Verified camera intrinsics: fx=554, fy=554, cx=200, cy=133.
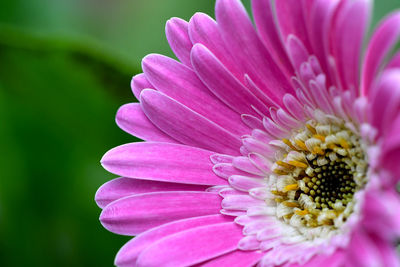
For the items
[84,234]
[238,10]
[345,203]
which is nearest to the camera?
[238,10]

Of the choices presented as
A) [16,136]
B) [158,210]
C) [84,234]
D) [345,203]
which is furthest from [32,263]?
[345,203]

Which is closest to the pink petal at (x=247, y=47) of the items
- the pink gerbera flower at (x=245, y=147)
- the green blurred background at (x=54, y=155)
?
the pink gerbera flower at (x=245, y=147)

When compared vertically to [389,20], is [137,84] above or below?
above

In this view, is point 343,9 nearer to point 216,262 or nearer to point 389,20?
A: point 389,20

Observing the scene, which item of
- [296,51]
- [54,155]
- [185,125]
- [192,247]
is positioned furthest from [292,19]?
[54,155]

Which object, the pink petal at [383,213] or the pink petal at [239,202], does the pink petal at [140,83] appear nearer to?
the pink petal at [239,202]

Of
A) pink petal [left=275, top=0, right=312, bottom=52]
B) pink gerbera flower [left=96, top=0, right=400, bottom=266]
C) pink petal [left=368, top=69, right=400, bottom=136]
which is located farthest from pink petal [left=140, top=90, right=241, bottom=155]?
pink petal [left=368, top=69, right=400, bottom=136]

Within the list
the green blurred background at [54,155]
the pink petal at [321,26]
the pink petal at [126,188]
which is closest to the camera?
Answer: the pink petal at [321,26]

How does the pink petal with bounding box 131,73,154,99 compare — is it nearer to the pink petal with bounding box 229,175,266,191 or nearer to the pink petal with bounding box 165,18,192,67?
the pink petal with bounding box 165,18,192,67
